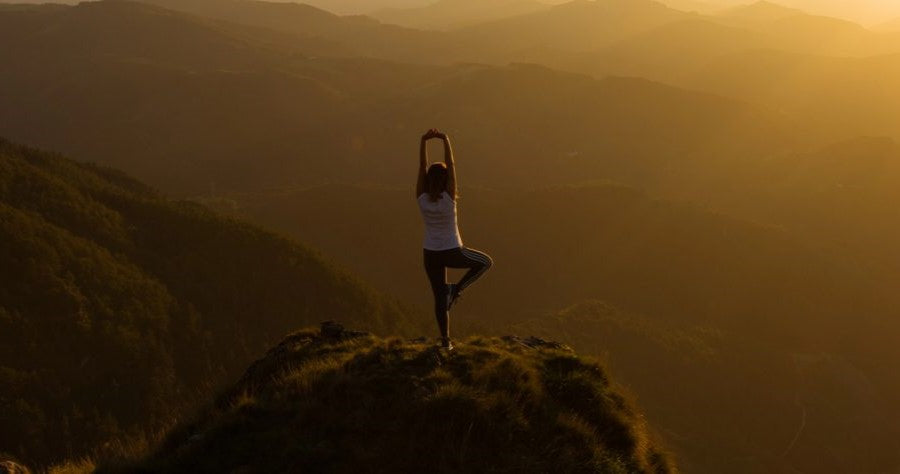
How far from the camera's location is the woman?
994 centimetres

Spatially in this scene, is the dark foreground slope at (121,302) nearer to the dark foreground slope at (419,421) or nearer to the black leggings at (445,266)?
the dark foreground slope at (419,421)

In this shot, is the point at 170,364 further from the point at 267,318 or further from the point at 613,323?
the point at 613,323

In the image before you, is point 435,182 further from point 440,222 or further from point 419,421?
point 419,421

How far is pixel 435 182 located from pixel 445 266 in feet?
4.37

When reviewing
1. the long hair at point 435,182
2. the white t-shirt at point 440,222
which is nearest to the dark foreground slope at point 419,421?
the white t-shirt at point 440,222

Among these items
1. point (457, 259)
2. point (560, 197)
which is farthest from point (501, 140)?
point (457, 259)

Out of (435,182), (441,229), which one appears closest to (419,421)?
(441,229)

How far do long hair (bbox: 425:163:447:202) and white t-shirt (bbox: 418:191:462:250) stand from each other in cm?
6

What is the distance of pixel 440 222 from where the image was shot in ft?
33.1

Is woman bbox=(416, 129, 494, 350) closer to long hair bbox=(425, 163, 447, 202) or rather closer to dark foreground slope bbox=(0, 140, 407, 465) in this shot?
long hair bbox=(425, 163, 447, 202)

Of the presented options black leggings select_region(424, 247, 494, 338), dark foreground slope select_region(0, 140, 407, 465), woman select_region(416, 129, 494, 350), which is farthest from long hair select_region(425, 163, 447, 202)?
dark foreground slope select_region(0, 140, 407, 465)

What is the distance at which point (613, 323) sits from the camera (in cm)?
7612

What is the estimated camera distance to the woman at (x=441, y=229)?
32.6 feet

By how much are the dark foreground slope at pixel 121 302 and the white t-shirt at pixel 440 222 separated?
39780 millimetres
